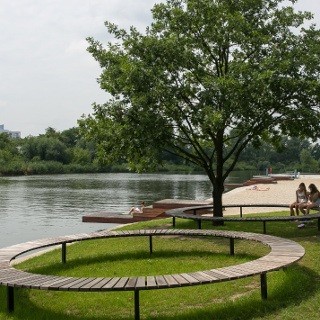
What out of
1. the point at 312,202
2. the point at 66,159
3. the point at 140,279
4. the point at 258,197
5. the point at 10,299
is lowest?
the point at 258,197

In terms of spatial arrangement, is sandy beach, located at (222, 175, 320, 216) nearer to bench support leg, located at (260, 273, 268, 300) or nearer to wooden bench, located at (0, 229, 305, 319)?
wooden bench, located at (0, 229, 305, 319)

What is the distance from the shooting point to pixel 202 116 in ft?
36.0

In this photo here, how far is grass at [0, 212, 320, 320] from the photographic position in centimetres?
541

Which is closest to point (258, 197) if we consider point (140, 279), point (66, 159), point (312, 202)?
point (312, 202)

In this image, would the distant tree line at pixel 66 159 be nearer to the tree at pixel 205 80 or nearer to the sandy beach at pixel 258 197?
the sandy beach at pixel 258 197

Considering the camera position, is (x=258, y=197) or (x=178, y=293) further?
(x=258, y=197)

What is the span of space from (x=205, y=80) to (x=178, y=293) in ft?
22.0

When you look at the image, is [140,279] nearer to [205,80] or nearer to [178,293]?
[178,293]

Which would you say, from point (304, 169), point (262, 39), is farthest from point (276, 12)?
point (304, 169)

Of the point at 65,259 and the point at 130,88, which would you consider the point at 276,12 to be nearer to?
the point at 130,88

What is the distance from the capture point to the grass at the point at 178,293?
5410 millimetres

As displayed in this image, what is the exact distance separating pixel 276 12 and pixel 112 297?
10062 millimetres

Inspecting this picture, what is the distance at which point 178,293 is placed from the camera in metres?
6.30

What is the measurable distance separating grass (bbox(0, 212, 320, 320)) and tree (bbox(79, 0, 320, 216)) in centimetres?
331
